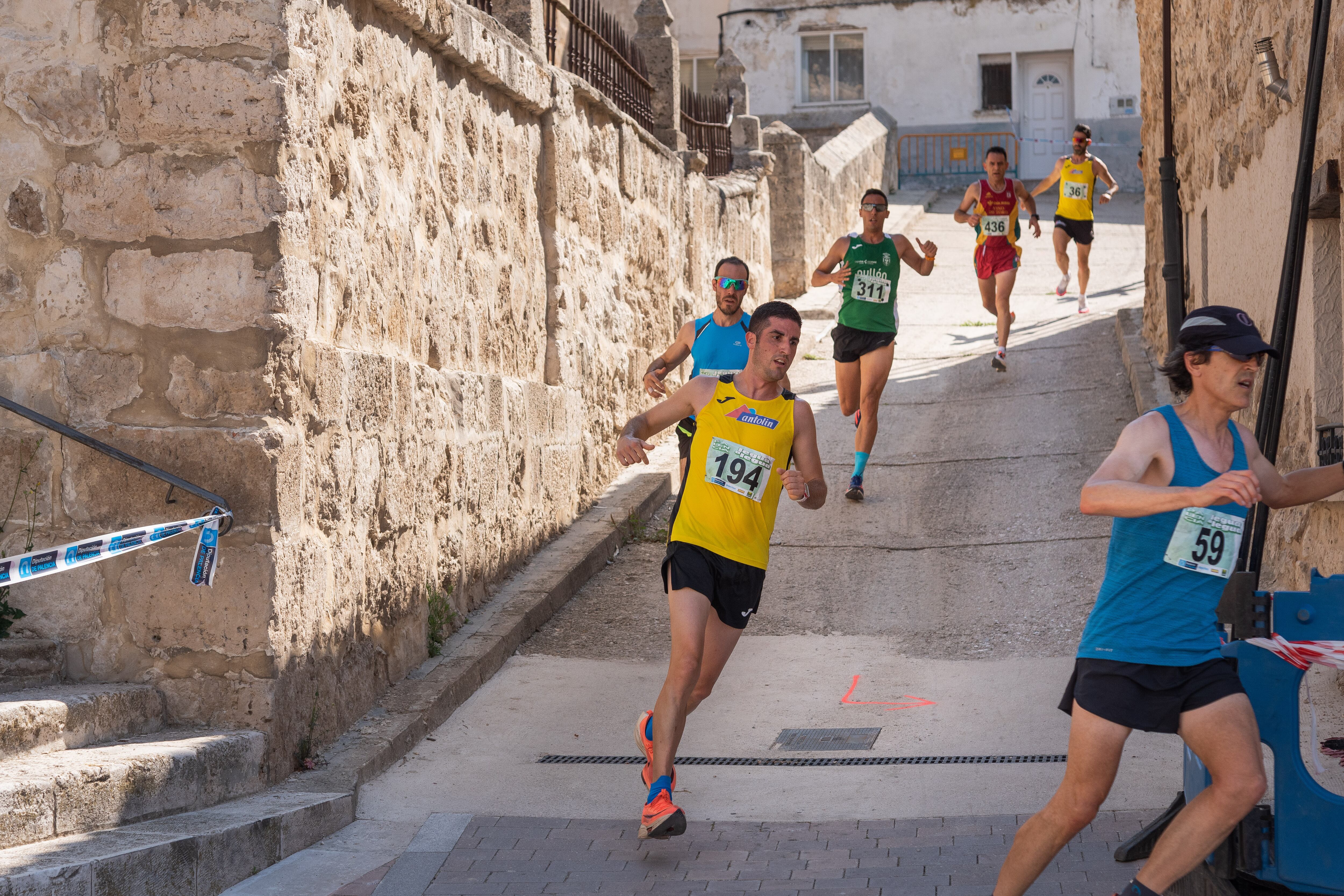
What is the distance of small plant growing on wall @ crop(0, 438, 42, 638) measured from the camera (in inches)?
191

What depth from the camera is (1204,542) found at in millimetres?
3289

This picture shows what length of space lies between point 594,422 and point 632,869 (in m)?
4.98

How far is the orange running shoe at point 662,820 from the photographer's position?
13.9 ft

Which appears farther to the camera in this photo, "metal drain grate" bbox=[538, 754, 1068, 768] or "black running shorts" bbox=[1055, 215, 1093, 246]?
"black running shorts" bbox=[1055, 215, 1093, 246]

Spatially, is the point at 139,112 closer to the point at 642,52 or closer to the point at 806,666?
the point at 806,666

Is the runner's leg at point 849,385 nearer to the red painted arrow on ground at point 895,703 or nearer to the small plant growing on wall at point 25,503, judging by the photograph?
the red painted arrow on ground at point 895,703

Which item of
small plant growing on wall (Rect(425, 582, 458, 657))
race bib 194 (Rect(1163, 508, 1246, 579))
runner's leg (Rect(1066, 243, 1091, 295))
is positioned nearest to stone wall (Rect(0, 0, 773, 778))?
small plant growing on wall (Rect(425, 582, 458, 657))

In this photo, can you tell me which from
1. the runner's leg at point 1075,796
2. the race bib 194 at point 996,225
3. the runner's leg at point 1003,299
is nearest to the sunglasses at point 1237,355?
the runner's leg at point 1075,796

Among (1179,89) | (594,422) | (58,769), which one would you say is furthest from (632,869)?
(1179,89)

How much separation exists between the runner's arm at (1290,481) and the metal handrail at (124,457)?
3.14 meters

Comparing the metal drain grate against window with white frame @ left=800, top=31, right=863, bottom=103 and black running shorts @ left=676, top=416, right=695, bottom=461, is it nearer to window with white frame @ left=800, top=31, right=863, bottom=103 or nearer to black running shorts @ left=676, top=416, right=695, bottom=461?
black running shorts @ left=676, top=416, right=695, bottom=461

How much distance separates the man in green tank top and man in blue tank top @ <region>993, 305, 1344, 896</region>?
5394 millimetres

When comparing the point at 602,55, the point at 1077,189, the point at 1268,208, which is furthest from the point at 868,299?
the point at 1077,189

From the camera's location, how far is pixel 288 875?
4.20m
